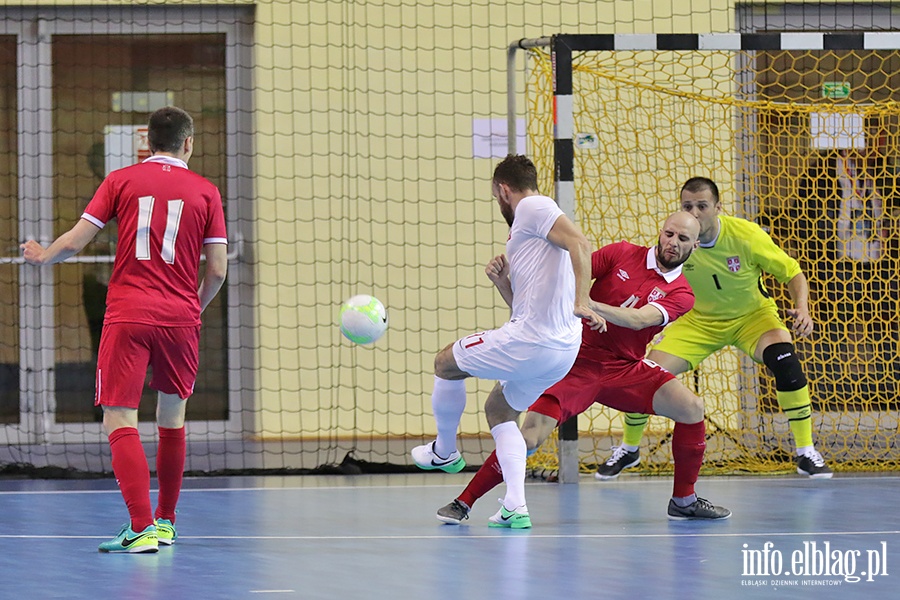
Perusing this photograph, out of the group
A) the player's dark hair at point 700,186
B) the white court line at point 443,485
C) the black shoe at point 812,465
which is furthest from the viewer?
the black shoe at point 812,465

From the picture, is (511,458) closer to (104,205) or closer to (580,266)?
(580,266)

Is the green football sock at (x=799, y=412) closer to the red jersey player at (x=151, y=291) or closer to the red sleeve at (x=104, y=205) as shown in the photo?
the red jersey player at (x=151, y=291)

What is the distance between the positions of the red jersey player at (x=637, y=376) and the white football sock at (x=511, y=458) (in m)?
0.17

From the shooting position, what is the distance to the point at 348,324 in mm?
5945

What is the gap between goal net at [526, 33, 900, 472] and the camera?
29.1 feet

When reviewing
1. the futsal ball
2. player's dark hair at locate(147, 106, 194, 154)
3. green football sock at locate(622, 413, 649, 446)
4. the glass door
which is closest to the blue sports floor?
green football sock at locate(622, 413, 649, 446)

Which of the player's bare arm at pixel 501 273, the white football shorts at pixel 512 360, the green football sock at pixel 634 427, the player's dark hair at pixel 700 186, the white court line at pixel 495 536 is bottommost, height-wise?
the white court line at pixel 495 536

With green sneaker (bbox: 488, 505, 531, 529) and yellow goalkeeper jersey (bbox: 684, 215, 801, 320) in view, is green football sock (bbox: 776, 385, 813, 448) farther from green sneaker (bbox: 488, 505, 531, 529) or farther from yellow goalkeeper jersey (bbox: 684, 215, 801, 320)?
green sneaker (bbox: 488, 505, 531, 529)

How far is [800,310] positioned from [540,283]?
7.31 feet

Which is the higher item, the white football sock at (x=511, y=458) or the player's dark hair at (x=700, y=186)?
the player's dark hair at (x=700, y=186)

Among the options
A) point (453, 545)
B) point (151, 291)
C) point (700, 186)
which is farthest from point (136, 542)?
point (700, 186)

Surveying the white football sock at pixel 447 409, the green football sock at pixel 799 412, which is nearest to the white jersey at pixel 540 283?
the white football sock at pixel 447 409

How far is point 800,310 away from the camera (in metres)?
7.09

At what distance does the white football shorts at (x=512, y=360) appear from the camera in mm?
5402
